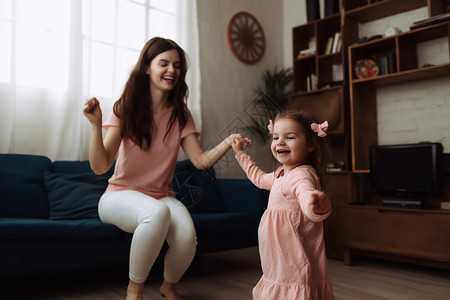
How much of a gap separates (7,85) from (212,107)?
5.65ft

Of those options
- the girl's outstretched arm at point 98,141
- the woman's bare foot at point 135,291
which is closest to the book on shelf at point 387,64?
the girl's outstretched arm at point 98,141

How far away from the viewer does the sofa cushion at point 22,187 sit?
2.05 meters

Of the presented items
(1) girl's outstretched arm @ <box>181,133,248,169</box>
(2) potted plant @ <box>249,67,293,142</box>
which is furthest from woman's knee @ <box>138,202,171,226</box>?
(2) potted plant @ <box>249,67,293,142</box>

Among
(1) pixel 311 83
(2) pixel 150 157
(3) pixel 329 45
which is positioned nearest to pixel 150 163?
(2) pixel 150 157

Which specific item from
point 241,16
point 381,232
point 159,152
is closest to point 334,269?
point 381,232

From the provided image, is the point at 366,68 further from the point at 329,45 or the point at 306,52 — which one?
the point at 306,52

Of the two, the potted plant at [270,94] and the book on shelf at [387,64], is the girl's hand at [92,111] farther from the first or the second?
the book on shelf at [387,64]

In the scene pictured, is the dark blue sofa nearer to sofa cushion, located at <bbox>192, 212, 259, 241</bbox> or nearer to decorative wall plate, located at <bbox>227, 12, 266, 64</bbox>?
sofa cushion, located at <bbox>192, 212, 259, 241</bbox>

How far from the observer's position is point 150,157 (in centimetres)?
182

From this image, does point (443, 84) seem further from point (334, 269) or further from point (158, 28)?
Answer: point (158, 28)

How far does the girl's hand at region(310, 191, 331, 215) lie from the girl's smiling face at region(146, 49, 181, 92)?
1.12m

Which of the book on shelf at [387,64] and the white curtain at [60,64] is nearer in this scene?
the white curtain at [60,64]

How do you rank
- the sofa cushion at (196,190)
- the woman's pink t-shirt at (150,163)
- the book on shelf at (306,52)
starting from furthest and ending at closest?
the book on shelf at (306,52) → the sofa cushion at (196,190) → the woman's pink t-shirt at (150,163)

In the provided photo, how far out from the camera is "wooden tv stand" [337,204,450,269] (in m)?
2.29
